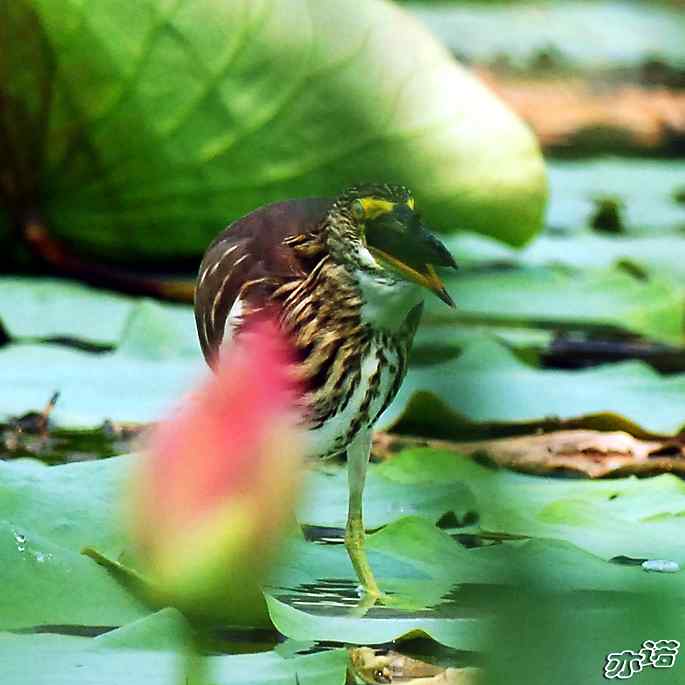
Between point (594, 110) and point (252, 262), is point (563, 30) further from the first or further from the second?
point (252, 262)

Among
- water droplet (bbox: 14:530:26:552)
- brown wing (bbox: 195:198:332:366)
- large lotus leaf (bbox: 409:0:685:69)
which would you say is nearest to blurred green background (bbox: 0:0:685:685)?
water droplet (bbox: 14:530:26:552)

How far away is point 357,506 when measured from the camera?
96.4 inches

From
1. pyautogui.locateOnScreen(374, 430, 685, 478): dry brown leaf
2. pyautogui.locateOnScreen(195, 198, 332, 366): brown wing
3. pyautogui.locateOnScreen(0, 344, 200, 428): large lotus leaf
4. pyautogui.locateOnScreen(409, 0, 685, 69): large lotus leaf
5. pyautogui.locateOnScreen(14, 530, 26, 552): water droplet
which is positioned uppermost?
pyautogui.locateOnScreen(409, 0, 685, 69): large lotus leaf

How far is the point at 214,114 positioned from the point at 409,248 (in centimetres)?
238

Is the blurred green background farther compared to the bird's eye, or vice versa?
the bird's eye

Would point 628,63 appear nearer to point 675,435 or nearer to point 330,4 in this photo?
point 330,4

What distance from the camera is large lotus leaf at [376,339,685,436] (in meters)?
3.15

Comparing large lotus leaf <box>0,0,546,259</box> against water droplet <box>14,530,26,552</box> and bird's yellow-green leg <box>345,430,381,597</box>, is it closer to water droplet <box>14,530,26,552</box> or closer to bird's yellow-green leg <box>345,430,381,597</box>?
bird's yellow-green leg <box>345,430,381,597</box>

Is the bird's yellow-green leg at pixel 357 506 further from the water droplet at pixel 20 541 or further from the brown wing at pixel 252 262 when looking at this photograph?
the water droplet at pixel 20 541

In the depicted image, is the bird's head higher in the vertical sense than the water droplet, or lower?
higher

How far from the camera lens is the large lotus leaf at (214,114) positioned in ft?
13.4

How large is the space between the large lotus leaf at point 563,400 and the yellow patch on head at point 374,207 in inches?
32.9

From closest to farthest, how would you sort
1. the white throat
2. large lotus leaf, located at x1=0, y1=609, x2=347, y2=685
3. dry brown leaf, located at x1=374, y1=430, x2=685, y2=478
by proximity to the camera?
large lotus leaf, located at x1=0, y1=609, x2=347, y2=685, the white throat, dry brown leaf, located at x1=374, y1=430, x2=685, y2=478

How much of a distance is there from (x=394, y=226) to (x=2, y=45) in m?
2.22
